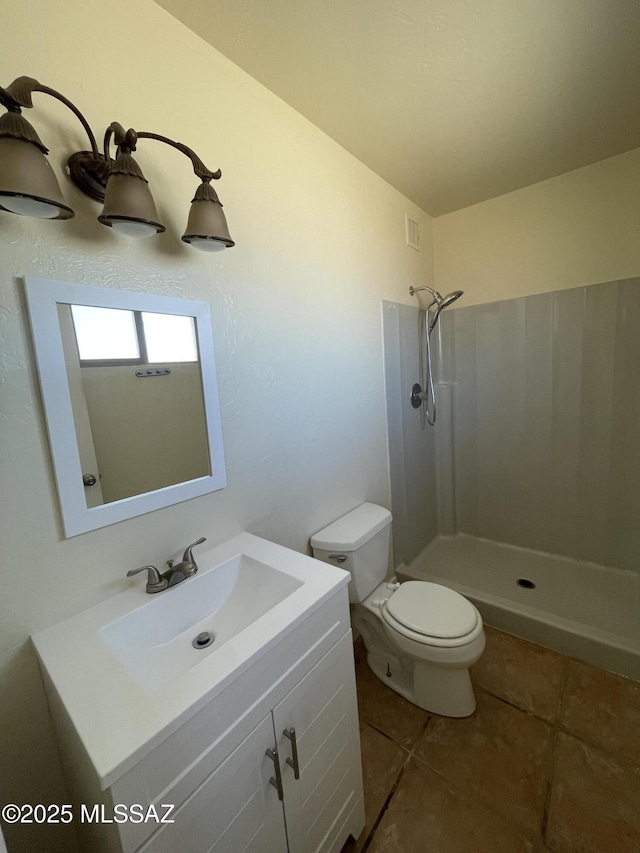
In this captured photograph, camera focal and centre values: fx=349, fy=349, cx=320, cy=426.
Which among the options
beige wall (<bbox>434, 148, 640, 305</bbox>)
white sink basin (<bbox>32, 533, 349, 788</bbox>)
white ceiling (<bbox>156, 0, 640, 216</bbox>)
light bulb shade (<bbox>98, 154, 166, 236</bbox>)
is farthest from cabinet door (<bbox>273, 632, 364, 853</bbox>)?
beige wall (<bbox>434, 148, 640, 305</bbox>)

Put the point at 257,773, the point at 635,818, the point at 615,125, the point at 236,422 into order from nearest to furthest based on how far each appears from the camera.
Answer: the point at 257,773
the point at 635,818
the point at 236,422
the point at 615,125

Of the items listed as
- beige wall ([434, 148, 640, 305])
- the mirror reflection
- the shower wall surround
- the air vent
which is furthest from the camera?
the air vent

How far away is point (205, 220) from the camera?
952 mm

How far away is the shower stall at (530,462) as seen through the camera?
6.35 ft

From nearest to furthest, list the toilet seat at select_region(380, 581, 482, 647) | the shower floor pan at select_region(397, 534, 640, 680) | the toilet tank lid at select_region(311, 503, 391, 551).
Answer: the toilet seat at select_region(380, 581, 482, 647) < the toilet tank lid at select_region(311, 503, 391, 551) < the shower floor pan at select_region(397, 534, 640, 680)

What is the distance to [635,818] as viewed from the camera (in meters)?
1.11

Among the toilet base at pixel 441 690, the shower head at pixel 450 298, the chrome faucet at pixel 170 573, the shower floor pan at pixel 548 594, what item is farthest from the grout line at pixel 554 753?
the shower head at pixel 450 298

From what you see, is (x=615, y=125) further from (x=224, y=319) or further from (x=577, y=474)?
(x=224, y=319)

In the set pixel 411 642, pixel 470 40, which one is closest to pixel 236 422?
pixel 411 642

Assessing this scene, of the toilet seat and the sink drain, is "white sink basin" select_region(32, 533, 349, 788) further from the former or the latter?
the toilet seat

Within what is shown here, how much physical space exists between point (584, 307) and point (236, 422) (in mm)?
2134

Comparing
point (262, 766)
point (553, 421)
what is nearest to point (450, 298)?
point (553, 421)

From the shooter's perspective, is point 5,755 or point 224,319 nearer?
point 5,755

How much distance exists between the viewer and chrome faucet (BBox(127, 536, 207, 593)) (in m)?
0.96
